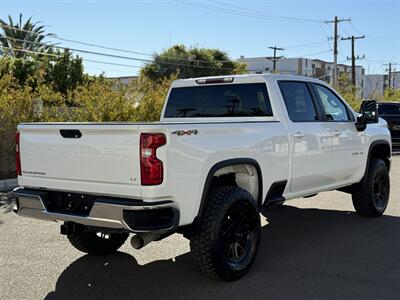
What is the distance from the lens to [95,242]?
18.3ft

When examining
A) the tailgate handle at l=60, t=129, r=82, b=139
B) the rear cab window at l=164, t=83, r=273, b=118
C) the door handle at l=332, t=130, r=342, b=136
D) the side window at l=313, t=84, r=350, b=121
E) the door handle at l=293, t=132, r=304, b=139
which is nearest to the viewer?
the tailgate handle at l=60, t=129, r=82, b=139

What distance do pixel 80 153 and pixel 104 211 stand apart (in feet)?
1.95

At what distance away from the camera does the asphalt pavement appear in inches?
179

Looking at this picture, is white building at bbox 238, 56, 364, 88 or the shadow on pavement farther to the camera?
white building at bbox 238, 56, 364, 88

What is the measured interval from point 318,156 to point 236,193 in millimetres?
1680

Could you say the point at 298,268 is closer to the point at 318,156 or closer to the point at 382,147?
the point at 318,156

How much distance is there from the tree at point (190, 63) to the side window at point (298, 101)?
137 ft

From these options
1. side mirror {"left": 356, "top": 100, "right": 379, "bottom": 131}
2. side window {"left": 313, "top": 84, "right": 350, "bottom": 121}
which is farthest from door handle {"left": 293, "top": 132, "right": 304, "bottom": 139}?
side mirror {"left": 356, "top": 100, "right": 379, "bottom": 131}

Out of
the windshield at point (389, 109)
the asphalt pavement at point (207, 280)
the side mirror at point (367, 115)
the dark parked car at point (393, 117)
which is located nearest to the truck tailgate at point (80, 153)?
the asphalt pavement at point (207, 280)

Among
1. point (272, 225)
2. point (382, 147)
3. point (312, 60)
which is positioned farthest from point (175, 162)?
point (312, 60)

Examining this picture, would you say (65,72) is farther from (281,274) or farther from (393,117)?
(281,274)

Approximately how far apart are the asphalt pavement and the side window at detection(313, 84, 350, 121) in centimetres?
149

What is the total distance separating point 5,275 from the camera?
5.00 metres

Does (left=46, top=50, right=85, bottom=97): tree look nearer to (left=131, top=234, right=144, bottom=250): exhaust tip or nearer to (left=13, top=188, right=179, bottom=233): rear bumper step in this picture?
(left=13, top=188, right=179, bottom=233): rear bumper step
